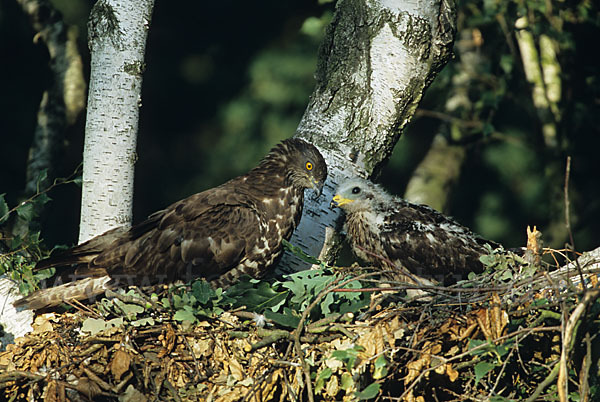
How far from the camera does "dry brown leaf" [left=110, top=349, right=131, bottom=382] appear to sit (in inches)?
129

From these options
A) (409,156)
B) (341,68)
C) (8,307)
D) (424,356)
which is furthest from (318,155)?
(409,156)

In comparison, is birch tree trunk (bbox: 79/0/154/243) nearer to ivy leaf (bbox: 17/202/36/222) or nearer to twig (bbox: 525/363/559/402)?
ivy leaf (bbox: 17/202/36/222)

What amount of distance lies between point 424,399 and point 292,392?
59cm

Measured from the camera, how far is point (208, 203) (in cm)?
418

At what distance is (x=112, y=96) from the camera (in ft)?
13.0

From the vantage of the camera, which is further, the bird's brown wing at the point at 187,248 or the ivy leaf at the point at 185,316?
the bird's brown wing at the point at 187,248

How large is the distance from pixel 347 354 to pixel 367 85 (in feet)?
Result: 6.21

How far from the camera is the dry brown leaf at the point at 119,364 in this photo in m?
3.27

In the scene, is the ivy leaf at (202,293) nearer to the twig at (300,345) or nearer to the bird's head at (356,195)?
the twig at (300,345)

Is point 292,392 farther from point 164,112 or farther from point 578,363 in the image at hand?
point 164,112

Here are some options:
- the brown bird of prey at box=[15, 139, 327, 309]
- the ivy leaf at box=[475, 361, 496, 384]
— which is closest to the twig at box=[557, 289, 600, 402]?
the ivy leaf at box=[475, 361, 496, 384]

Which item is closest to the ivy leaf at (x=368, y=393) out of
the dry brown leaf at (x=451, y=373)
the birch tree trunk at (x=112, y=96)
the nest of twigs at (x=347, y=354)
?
the nest of twigs at (x=347, y=354)

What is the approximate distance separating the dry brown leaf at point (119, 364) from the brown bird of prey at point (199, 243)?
695 millimetres

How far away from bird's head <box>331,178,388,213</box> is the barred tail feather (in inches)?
53.5
